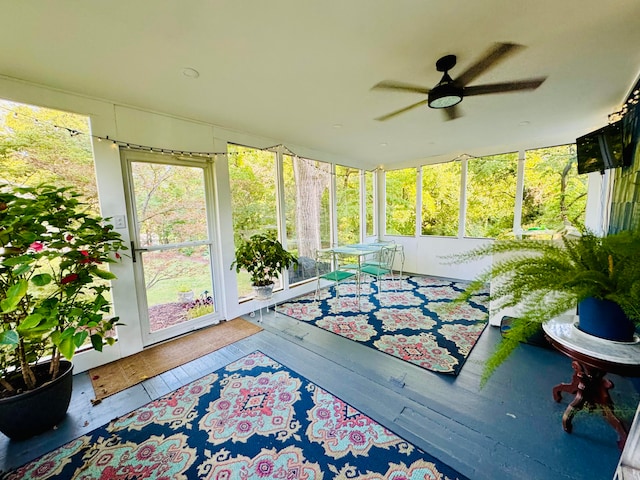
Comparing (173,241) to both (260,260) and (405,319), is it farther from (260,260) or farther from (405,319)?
(405,319)

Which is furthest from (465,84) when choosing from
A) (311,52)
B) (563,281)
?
(563,281)

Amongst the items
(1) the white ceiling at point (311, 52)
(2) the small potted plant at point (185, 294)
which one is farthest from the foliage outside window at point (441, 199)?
(2) the small potted plant at point (185, 294)

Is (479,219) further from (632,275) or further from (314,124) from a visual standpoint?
(632,275)

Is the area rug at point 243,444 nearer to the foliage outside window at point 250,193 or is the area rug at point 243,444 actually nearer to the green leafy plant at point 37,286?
the green leafy plant at point 37,286

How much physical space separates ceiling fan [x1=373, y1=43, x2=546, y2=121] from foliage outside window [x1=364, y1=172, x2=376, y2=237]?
340cm

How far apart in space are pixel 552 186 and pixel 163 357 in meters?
5.70

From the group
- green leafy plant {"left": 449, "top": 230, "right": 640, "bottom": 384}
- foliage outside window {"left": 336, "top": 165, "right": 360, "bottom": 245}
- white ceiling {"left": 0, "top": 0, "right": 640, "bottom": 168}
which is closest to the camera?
green leafy plant {"left": 449, "top": 230, "right": 640, "bottom": 384}

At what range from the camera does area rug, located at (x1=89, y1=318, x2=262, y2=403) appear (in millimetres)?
2086

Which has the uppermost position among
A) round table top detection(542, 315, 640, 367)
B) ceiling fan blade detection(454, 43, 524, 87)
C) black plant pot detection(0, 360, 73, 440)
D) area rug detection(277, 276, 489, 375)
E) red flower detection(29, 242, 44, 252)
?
ceiling fan blade detection(454, 43, 524, 87)

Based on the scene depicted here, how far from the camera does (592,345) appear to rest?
1.18 meters

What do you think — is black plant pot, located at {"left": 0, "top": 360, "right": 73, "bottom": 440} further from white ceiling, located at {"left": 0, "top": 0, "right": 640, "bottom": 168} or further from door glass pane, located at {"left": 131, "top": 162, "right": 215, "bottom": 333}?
white ceiling, located at {"left": 0, "top": 0, "right": 640, "bottom": 168}

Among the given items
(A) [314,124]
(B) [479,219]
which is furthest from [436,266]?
(A) [314,124]

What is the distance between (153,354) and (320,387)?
5.80 ft

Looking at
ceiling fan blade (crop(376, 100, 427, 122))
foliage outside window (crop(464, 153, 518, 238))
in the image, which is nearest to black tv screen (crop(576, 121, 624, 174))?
foliage outside window (crop(464, 153, 518, 238))
